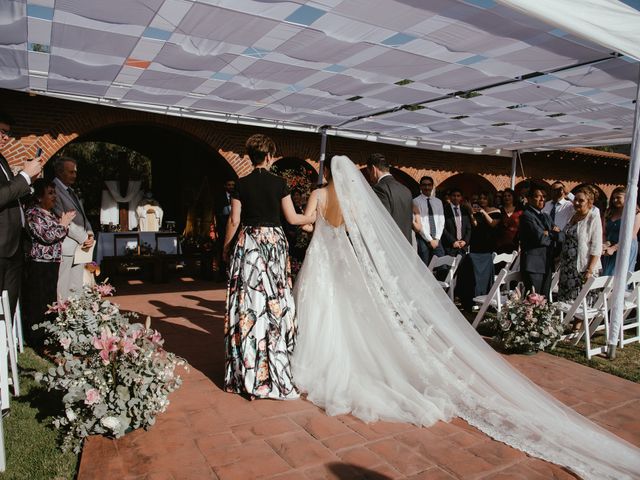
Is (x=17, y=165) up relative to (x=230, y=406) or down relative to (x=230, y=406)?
up

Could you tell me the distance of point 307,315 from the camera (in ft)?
12.0

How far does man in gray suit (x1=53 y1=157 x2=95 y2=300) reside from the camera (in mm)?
4273

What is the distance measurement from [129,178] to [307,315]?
859cm

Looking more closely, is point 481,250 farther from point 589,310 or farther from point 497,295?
point 589,310

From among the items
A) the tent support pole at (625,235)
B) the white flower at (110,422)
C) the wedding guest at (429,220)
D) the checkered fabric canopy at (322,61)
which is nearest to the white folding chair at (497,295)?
the tent support pole at (625,235)

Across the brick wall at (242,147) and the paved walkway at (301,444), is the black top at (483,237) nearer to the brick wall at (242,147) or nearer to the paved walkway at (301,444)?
the paved walkway at (301,444)

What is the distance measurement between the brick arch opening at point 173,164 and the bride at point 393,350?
6999 mm

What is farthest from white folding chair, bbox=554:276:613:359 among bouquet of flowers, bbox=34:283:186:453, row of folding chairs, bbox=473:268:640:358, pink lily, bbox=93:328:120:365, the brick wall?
the brick wall

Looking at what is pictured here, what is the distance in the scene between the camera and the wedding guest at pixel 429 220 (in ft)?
22.7

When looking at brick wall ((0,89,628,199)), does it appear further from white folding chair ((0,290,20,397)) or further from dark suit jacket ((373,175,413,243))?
dark suit jacket ((373,175,413,243))

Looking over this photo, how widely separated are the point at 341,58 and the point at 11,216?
328 cm

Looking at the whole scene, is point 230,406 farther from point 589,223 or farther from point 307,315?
point 589,223

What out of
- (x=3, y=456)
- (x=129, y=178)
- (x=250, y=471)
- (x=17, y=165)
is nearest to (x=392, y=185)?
(x=250, y=471)

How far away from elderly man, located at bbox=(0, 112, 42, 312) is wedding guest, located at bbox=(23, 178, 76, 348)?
1.64 feet
